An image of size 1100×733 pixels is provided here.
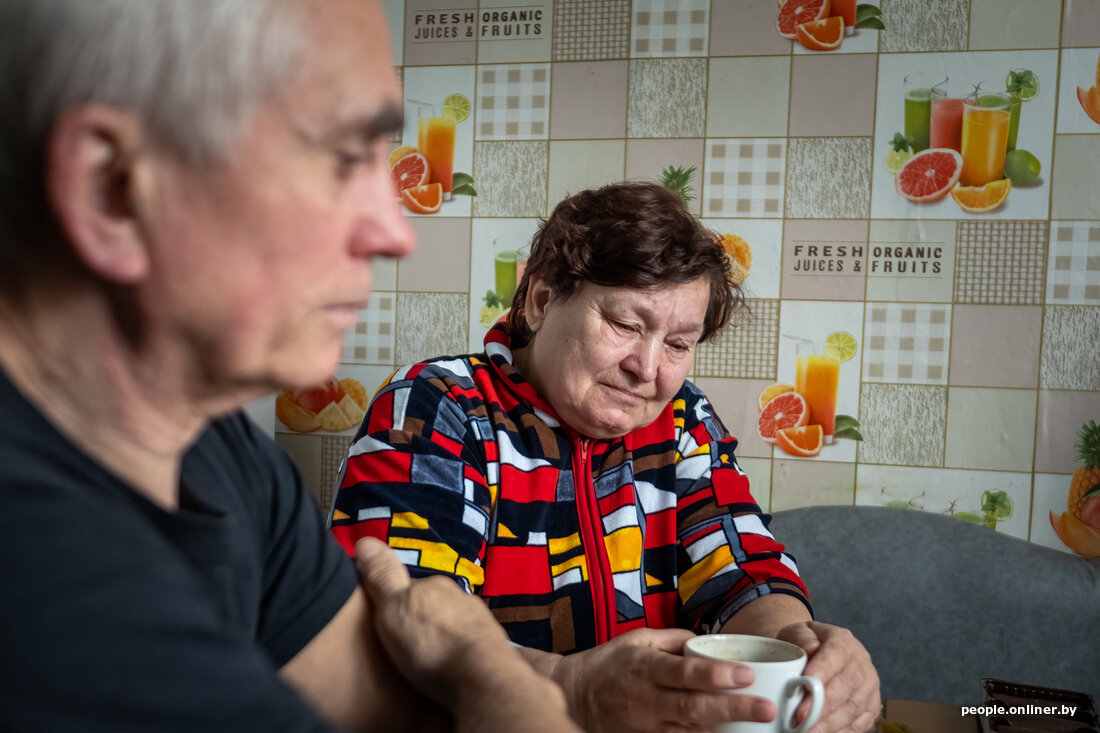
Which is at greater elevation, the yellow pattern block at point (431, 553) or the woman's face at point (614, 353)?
the woman's face at point (614, 353)

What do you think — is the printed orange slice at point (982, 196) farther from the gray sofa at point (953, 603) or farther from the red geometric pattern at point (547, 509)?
the red geometric pattern at point (547, 509)

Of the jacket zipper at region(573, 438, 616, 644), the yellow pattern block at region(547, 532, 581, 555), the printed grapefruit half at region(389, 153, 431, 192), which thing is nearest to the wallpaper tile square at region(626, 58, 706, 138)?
the printed grapefruit half at region(389, 153, 431, 192)

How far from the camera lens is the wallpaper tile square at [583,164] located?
232cm

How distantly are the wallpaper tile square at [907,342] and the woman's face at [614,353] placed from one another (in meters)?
0.98

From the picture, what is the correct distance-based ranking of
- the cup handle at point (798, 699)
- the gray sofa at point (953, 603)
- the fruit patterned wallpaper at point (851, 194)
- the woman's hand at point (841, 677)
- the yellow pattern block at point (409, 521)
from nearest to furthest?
the cup handle at point (798, 699) → the woman's hand at point (841, 677) → the yellow pattern block at point (409, 521) → the gray sofa at point (953, 603) → the fruit patterned wallpaper at point (851, 194)

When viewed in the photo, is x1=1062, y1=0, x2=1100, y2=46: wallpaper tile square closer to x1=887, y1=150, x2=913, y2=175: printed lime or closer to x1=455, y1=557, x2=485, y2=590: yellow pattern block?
x1=887, y1=150, x2=913, y2=175: printed lime

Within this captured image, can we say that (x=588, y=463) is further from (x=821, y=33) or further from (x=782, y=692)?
(x=821, y=33)

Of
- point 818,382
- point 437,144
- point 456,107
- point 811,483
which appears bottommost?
point 811,483

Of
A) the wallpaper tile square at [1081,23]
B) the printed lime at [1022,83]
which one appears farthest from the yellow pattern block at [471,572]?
the wallpaper tile square at [1081,23]

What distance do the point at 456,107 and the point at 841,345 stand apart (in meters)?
1.24

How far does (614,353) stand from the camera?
1.36 m

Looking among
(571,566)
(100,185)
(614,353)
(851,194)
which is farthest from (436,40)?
(100,185)

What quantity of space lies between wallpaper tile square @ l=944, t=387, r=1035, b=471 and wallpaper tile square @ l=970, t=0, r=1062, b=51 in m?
0.85

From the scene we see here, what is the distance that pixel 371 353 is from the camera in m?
2.47
